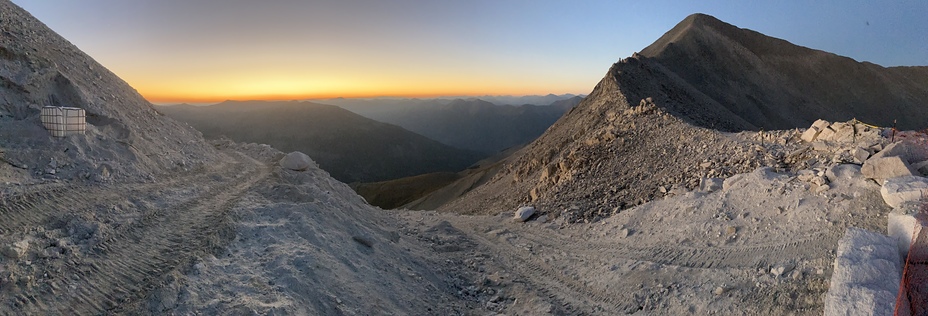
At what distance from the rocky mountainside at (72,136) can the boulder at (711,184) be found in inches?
438

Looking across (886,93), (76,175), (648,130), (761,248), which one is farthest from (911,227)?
(886,93)

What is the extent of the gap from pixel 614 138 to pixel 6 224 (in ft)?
49.4

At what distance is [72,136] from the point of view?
7977mm

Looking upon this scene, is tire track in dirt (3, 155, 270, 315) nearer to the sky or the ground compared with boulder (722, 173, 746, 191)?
nearer to the ground

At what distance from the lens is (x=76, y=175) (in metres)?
7.32

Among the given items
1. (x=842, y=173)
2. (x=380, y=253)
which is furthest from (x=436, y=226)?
(x=842, y=173)

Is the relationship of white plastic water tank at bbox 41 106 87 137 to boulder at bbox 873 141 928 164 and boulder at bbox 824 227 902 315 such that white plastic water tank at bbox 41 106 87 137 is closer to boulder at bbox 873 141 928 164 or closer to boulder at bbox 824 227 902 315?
boulder at bbox 824 227 902 315

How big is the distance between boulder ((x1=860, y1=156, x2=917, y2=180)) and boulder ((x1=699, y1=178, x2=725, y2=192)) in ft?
8.37

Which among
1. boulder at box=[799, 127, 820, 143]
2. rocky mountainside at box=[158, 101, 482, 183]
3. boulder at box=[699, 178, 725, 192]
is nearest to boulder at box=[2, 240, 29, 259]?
boulder at box=[699, 178, 725, 192]

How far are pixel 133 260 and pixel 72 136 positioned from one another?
4206mm

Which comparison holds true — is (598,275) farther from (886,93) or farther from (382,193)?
(886,93)

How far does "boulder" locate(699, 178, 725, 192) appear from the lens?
9648mm

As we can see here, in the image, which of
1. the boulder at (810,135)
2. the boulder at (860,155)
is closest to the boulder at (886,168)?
the boulder at (860,155)

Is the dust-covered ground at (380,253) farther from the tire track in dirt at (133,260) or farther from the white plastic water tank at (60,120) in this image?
the white plastic water tank at (60,120)
